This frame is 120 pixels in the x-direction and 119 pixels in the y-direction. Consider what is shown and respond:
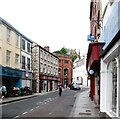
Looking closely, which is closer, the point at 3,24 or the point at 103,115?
the point at 103,115

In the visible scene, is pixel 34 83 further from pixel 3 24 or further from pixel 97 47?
pixel 97 47

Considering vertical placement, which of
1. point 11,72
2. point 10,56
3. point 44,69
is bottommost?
point 11,72

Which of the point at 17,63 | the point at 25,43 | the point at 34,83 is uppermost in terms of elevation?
the point at 25,43

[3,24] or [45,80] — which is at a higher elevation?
[3,24]

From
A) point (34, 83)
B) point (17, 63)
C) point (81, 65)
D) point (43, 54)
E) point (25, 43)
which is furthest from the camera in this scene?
point (81, 65)

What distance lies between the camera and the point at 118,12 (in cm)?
945

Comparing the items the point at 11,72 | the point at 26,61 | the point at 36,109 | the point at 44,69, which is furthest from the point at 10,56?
the point at 44,69

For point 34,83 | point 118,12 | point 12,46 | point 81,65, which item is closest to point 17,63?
point 12,46

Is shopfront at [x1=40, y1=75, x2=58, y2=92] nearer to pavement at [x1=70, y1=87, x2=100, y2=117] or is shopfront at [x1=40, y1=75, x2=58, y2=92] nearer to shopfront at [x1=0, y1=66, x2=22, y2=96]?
shopfront at [x1=0, y1=66, x2=22, y2=96]

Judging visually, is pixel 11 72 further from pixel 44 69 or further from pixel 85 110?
pixel 44 69

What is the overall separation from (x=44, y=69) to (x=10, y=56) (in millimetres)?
22120

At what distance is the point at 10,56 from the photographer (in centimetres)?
3766

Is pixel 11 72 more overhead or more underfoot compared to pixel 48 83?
more overhead

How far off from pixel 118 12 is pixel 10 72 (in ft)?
94.0
